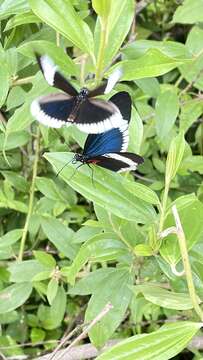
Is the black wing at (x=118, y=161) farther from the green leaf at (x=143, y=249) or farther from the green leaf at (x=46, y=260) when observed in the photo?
the green leaf at (x=46, y=260)

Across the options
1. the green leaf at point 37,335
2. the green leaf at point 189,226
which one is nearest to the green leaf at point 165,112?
the green leaf at point 189,226

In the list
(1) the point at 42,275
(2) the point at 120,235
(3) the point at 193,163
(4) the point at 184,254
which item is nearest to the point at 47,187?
(1) the point at 42,275

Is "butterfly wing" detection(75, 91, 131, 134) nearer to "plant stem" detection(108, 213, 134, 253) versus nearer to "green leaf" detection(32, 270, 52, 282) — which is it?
"plant stem" detection(108, 213, 134, 253)

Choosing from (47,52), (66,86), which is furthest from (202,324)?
(47,52)

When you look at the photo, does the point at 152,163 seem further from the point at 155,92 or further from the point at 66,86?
the point at 66,86

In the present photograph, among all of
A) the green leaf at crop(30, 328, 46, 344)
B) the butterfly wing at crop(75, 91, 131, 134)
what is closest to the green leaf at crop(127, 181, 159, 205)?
the butterfly wing at crop(75, 91, 131, 134)

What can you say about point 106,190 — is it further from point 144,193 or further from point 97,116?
point 97,116
